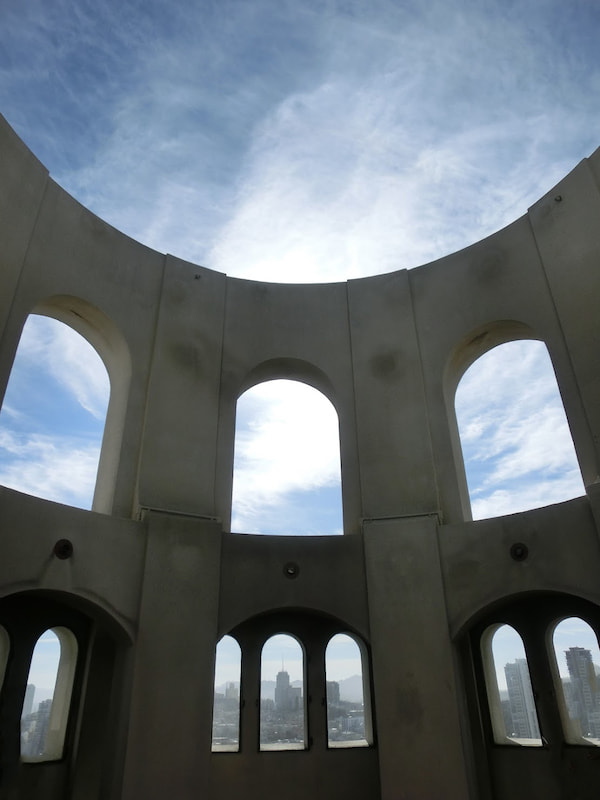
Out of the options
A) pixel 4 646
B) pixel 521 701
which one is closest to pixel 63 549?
pixel 4 646

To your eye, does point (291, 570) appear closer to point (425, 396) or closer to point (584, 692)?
point (425, 396)

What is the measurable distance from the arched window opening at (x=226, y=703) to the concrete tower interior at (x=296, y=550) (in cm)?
10

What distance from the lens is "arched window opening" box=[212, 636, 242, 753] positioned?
8.38 metres

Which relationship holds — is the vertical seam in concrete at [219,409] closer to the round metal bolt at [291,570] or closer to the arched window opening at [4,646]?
the round metal bolt at [291,570]

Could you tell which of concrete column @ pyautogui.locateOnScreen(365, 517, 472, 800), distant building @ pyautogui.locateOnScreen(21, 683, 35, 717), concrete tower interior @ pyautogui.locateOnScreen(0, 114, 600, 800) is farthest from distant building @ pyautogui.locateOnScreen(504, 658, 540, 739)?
distant building @ pyautogui.locateOnScreen(21, 683, 35, 717)

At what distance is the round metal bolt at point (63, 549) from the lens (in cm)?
667

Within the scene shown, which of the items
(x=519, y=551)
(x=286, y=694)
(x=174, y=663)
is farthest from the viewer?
(x=286, y=694)

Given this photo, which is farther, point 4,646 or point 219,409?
point 219,409

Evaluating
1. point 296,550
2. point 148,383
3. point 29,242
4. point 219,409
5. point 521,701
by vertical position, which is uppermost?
point 29,242

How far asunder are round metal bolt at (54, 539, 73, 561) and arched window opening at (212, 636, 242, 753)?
9.14ft

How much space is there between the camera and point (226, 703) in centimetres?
852

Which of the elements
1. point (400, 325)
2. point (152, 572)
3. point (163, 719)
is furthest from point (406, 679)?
point (400, 325)

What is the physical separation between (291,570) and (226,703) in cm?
231

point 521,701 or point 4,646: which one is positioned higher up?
point 4,646
